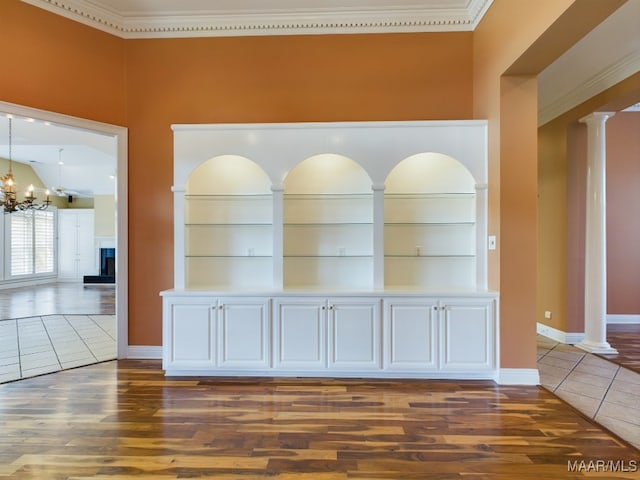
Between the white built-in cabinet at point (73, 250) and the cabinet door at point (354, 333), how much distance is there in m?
11.3

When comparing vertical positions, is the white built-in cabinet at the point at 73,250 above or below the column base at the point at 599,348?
above

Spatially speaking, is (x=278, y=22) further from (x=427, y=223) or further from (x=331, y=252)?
(x=427, y=223)

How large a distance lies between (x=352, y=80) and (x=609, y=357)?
449 cm

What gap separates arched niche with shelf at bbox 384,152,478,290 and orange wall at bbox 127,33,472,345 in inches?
24.9

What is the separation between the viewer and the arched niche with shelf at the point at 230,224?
3881mm

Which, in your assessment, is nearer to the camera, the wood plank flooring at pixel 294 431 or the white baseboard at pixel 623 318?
the wood plank flooring at pixel 294 431

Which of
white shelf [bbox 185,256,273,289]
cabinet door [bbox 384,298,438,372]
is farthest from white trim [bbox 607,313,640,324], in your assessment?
white shelf [bbox 185,256,273,289]

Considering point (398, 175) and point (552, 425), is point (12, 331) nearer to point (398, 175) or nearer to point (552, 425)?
point (398, 175)

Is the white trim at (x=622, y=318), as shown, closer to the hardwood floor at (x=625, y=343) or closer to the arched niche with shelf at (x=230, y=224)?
the hardwood floor at (x=625, y=343)

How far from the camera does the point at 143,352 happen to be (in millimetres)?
3965

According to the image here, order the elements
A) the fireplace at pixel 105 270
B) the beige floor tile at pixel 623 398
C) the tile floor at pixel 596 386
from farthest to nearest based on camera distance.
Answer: the fireplace at pixel 105 270 → the beige floor tile at pixel 623 398 → the tile floor at pixel 596 386

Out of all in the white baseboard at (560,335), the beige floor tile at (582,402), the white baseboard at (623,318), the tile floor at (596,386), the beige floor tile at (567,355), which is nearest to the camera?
the tile floor at (596,386)

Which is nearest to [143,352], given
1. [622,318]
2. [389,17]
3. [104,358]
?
[104,358]

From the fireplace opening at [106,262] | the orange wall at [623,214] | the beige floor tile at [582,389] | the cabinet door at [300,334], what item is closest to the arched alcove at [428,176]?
the cabinet door at [300,334]
